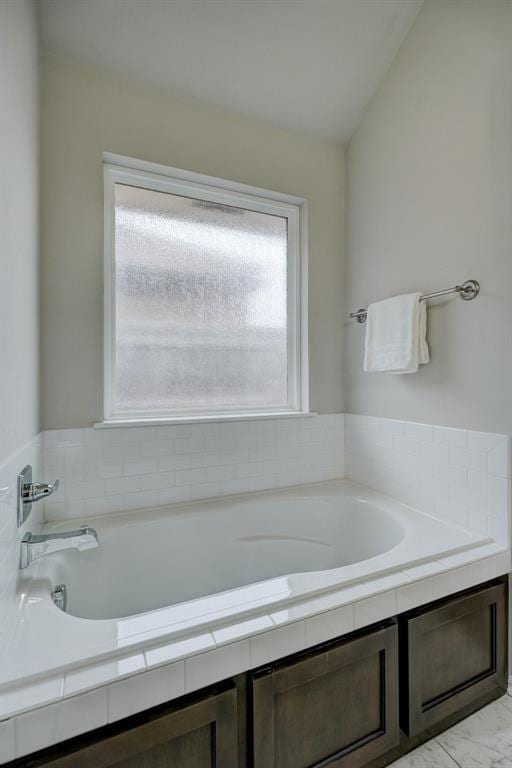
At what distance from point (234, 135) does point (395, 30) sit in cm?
96

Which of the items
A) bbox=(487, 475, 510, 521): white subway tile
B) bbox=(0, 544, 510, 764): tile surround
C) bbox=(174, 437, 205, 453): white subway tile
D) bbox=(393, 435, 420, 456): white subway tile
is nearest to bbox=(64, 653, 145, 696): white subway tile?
bbox=(0, 544, 510, 764): tile surround

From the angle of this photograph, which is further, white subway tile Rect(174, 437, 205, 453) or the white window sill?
white subway tile Rect(174, 437, 205, 453)

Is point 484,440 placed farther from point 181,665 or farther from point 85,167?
point 85,167

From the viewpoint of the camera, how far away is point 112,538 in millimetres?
1653

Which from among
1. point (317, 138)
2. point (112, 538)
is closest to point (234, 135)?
point (317, 138)

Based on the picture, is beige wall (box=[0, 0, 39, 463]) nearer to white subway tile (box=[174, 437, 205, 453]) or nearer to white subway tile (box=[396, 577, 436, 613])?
white subway tile (box=[174, 437, 205, 453])

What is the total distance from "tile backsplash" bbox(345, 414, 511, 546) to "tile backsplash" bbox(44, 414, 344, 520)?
10.7 inches

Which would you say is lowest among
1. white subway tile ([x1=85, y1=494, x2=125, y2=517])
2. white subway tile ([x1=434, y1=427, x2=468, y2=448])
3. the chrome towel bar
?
white subway tile ([x1=85, y1=494, x2=125, y2=517])

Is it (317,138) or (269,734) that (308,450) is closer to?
(269,734)

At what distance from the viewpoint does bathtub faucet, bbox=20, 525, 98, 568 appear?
1.29 meters

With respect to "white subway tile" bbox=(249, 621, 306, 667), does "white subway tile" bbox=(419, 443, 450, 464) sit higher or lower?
higher

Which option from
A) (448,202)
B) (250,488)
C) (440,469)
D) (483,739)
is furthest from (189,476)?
(448,202)

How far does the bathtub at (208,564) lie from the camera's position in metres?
0.98

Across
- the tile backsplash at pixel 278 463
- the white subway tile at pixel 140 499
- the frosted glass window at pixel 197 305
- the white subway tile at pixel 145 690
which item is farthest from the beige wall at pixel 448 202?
the white subway tile at pixel 145 690
